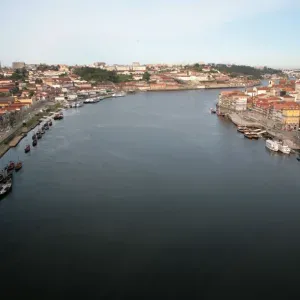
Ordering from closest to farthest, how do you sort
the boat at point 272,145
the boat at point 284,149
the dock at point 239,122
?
the boat at point 284,149
the boat at point 272,145
the dock at point 239,122

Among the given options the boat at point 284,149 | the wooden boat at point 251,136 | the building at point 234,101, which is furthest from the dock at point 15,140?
the building at point 234,101

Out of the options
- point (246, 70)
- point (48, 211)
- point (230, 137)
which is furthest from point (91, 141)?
point (246, 70)

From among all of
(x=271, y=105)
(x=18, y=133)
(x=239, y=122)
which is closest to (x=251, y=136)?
(x=239, y=122)

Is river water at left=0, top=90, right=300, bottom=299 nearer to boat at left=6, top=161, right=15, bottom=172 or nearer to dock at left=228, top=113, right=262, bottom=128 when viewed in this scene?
boat at left=6, top=161, right=15, bottom=172

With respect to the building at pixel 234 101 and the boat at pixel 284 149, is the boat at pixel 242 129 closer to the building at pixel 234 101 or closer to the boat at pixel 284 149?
the boat at pixel 284 149

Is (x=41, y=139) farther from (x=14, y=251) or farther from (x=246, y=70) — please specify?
(x=246, y=70)
